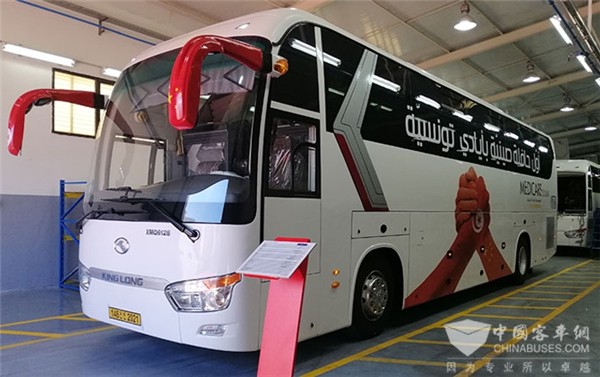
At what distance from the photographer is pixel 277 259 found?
8.71ft

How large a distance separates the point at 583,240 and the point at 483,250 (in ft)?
30.1

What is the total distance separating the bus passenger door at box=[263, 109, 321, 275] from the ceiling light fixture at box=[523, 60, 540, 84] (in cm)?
1083

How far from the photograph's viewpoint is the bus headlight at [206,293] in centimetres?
345

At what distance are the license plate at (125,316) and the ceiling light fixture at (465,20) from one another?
315 inches

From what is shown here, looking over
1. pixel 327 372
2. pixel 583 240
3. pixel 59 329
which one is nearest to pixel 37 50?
pixel 59 329

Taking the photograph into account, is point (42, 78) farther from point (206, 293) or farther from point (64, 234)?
point (206, 293)

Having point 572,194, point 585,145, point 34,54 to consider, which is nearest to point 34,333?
point 34,54

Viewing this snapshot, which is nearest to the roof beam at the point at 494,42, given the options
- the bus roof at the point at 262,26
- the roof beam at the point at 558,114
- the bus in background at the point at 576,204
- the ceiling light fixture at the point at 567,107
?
the bus in background at the point at 576,204

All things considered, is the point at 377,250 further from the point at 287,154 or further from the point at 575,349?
the point at 575,349

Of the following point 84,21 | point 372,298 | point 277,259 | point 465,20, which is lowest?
point 372,298

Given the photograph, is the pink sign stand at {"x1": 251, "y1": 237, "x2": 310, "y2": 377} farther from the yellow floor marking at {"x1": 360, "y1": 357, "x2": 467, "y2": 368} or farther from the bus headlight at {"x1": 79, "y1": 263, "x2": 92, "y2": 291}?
the bus headlight at {"x1": 79, "y1": 263, "x2": 92, "y2": 291}

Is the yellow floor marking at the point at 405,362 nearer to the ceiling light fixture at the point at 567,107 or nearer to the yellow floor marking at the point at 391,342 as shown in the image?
the yellow floor marking at the point at 391,342

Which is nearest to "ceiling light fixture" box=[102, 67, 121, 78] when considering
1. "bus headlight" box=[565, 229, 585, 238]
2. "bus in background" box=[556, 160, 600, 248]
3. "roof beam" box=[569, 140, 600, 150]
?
"bus in background" box=[556, 160, 600, 248]

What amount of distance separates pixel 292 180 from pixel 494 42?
8558 millimetres
